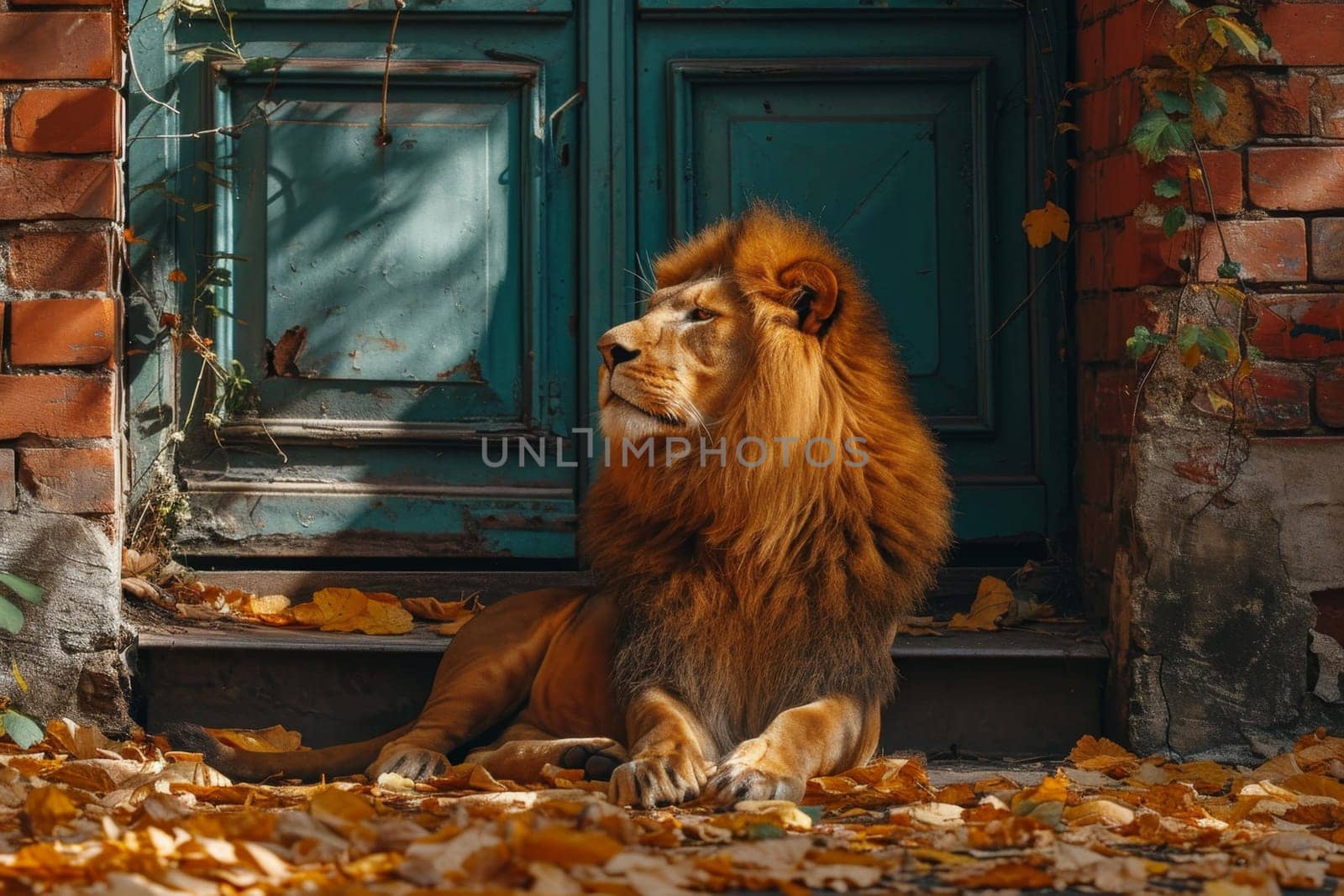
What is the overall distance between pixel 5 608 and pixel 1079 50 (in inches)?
119

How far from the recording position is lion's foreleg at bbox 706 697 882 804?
2848mm

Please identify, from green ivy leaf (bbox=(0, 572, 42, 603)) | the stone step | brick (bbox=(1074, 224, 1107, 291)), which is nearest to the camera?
green ivy leaf (bbox=(0, 572, 42, 603))

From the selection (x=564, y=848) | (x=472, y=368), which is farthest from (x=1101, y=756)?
(x=472, y=368)

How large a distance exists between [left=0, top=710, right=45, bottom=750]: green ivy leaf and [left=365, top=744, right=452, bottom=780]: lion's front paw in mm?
768

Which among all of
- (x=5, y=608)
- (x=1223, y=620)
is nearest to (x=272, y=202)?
(x=5, y=608)

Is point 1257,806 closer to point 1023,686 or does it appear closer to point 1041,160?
point 1023,686

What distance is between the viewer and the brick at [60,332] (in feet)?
11.6

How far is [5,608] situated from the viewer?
9.99 ft

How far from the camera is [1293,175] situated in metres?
3.46

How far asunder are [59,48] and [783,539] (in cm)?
211

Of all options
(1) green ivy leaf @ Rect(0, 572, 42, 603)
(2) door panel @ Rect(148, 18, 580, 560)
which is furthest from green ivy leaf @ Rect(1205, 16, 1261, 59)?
(1) green ivy leaf @ Rect(0, 572, 42, 603)

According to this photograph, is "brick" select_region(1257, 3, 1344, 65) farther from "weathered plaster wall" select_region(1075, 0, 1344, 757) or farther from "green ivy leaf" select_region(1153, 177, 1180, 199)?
"green ivy leaf" select_region(1153, 177, 1180, 199)

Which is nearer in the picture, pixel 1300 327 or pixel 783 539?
pixel 783 539

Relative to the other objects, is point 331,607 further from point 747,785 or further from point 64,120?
point 747,785
